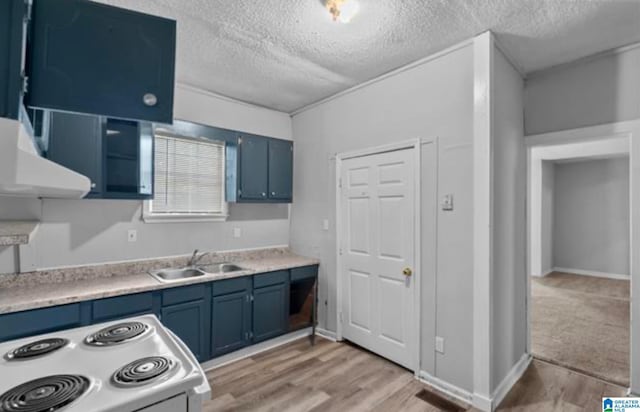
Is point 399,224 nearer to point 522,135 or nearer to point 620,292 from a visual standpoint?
point 522,135

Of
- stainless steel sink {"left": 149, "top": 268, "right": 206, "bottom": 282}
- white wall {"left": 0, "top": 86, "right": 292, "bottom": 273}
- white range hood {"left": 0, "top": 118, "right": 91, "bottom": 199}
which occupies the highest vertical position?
white range hood {"left": 0, "top": 118, "right": 91, "bottom": 199}

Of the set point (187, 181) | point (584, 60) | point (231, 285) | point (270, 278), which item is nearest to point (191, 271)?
Answer: point (231, 285)

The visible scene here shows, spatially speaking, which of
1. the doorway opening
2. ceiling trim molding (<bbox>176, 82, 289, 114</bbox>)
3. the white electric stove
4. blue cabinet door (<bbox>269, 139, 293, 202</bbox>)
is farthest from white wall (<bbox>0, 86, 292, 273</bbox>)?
the doorway opening

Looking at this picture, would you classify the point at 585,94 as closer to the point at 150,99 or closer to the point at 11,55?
the point at 150,99

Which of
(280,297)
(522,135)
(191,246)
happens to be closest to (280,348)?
(280,297)

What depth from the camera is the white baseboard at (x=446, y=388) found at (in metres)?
2.40

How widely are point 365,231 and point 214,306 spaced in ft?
5.21

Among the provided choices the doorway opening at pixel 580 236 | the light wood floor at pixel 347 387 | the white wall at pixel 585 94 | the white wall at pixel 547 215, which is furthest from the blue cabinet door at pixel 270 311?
the white wall at pixel 547 215

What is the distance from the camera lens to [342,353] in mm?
3168

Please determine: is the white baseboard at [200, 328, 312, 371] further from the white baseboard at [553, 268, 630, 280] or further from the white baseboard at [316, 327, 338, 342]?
the white baseboard at [553, 268, 630, 280]

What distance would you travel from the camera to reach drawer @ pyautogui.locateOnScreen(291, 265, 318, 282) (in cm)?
344

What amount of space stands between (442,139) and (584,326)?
3.26m

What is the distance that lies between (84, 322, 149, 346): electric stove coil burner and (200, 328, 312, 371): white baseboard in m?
1.49

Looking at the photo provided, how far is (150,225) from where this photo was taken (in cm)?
307
